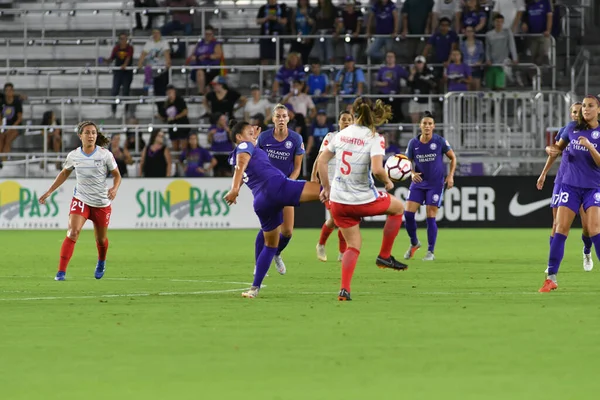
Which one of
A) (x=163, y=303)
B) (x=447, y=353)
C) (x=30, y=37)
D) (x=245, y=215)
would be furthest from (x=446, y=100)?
(x=447, y=353)

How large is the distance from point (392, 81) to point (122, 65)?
288 inches

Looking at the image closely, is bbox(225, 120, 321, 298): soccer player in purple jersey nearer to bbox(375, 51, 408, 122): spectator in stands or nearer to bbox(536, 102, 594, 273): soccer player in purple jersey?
bbox(536, 102, 594, 273): soccer player in purple jersey

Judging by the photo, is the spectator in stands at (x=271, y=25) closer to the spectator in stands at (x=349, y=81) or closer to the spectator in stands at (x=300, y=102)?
the spectator in stands at (x=349, y=81)

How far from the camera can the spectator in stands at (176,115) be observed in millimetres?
31125

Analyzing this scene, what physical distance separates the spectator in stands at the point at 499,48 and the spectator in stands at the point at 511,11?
38.5 inches

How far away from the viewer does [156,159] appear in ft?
97.0

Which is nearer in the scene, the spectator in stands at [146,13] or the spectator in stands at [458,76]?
the spectator in stands at [458,76]

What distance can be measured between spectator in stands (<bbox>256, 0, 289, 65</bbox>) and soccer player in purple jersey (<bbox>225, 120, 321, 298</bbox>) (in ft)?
69.6

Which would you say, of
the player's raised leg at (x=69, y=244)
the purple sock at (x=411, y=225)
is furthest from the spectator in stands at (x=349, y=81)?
the player's raised leg at (x=69, y=244)

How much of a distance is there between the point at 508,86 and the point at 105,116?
35.2 feet

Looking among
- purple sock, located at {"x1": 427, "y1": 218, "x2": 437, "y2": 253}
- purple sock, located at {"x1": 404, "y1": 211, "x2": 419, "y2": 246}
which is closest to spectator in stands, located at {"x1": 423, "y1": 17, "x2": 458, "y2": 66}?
purple sock, located at {"x1": 404, "y1": 211, "x2": 419, "y2": 246}

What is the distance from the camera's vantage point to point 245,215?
29.5m

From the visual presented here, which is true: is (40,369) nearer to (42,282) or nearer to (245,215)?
(42,282)

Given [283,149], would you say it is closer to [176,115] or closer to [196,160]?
[196,160]
